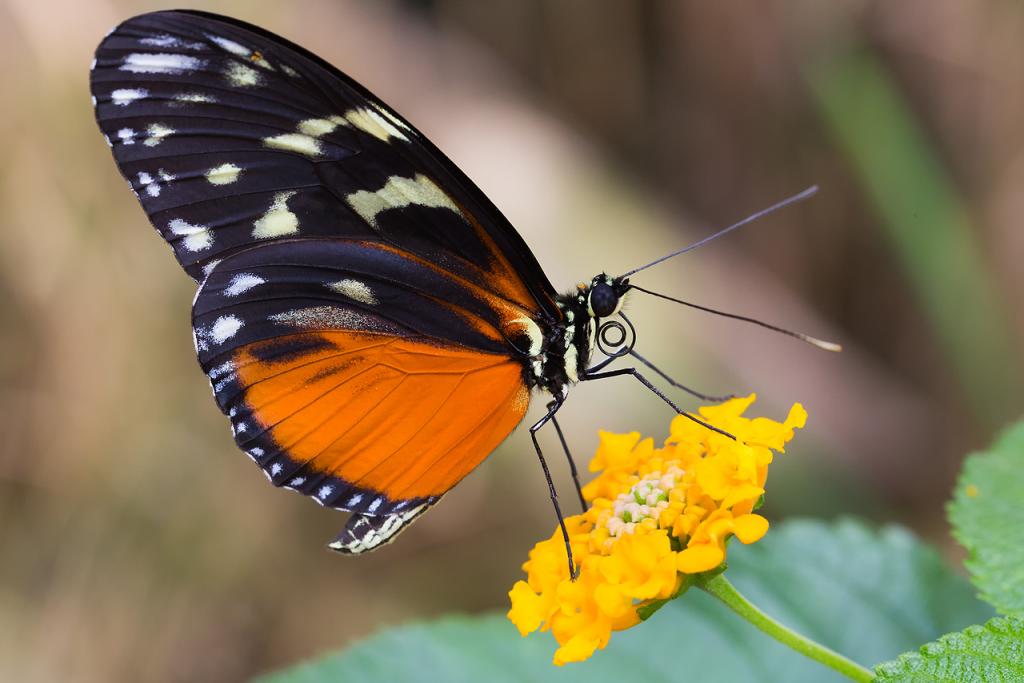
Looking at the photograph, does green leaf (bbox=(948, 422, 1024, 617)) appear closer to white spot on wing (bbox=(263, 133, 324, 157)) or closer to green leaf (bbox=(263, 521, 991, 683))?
green leaf (bbox=(263, 521, 991, 683))

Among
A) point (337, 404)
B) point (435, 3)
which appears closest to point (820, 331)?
point (435, 3)

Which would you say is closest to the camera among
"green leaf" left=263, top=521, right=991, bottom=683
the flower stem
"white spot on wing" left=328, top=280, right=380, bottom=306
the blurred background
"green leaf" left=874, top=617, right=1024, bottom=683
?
"green leaf" left=874, top=617, right=1024, bottom=683

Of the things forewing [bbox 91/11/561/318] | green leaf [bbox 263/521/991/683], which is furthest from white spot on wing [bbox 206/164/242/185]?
green leaf [bbox 263/521/991/683]

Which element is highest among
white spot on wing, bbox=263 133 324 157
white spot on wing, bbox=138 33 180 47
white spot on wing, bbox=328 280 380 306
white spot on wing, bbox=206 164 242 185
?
white spot on wing, bbox=138 33 180 47

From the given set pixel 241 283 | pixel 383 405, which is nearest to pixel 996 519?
pixel 383 405

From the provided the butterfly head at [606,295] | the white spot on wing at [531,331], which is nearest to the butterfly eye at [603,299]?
the butterfly head at [606,295]

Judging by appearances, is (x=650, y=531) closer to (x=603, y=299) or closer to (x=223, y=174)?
(x=603, y=299)

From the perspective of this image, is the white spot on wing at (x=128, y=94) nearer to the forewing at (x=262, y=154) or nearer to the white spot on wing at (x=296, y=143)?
the forewing at (x=262, y=154)
